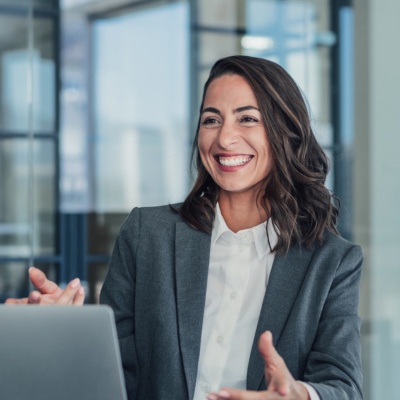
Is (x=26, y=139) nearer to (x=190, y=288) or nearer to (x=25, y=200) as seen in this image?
(x=25, y=200)

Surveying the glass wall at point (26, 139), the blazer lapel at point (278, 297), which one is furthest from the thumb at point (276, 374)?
the glass wall at point (26, 139)

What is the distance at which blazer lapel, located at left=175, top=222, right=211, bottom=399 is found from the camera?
1801mm

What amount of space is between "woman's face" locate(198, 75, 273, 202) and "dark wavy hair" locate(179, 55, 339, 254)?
0.07 feet

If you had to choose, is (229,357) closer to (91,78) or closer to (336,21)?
(91,78)

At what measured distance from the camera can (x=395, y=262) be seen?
418cm

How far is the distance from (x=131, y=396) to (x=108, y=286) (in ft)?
0.79

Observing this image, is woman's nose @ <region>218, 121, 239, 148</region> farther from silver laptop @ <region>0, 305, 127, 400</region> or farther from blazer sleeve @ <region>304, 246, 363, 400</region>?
silver laptop @ <region>0, 305, 127, 400</region>

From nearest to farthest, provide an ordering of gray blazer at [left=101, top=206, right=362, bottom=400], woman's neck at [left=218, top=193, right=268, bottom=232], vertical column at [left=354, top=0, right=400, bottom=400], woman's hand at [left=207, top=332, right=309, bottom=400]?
woman's hand at [left=207, top=332, right=309, bottom=400] → gray blazer at [left=101, top=206, right=362, bottom=400] → woman's neck at [left=218, top=193, right=268, bottom=232] → vertical column at [left=354, top=0, right=400, bottom=400]

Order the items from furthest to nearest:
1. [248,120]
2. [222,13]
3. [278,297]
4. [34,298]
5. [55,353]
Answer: [222,13]
[248,120]
[278,297]
[34,298]
[55,353]

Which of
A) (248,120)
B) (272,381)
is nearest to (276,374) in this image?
(272,381)

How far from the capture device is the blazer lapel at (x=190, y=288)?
1.80 m

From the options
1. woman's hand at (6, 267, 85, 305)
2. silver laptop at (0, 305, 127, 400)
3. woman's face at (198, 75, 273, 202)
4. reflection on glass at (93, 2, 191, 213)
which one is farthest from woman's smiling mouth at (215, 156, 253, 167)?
reflection on glass at (93, 2, 191, 213)

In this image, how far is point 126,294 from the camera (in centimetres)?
191

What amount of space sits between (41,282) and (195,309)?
1.11 ft
